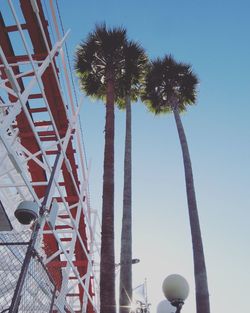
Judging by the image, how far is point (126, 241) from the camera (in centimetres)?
1179

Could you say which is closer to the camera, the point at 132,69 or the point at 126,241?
the point at 126,241

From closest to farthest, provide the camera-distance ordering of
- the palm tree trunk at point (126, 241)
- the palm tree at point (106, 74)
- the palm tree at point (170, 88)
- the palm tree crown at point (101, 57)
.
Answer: the palm tree at point (106, 74)
the palm tree trunk at point (126, 241)
the palm tree crown at point (101, 57)
the palm tree at point (170, 88)

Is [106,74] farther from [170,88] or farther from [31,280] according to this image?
[31,280]

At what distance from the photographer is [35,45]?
1113 cm

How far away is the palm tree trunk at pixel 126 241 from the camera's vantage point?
410 inches

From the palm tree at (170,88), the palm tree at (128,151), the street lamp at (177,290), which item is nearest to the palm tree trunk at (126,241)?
the palm tree at (128,151)

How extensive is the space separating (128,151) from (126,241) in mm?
3810

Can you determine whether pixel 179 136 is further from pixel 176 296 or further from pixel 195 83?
pixel 176 296

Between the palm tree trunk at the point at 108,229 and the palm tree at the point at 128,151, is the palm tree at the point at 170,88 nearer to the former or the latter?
the palm tree at the point at 128,151

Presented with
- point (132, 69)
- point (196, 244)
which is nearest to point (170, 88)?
point (132, 69)

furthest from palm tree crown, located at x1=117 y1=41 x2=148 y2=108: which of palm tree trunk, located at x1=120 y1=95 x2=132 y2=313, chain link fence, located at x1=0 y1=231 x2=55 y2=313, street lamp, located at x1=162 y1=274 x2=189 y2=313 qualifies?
street lamp, located at x1=162 y1=274 x2=189 y2=313

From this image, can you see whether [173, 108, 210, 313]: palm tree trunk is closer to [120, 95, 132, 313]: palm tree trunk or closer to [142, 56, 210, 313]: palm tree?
[142, 56, 210, 313]: palm tree

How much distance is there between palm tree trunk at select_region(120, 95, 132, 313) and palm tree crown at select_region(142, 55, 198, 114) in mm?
3635

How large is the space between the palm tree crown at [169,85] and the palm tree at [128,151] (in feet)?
2.61
